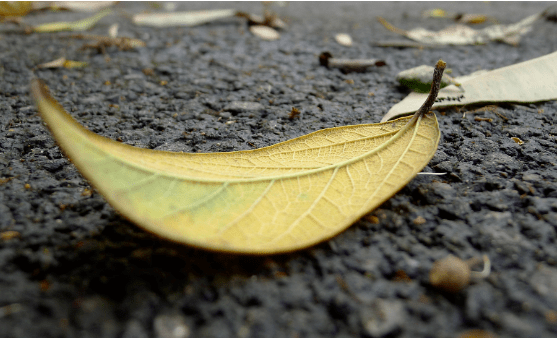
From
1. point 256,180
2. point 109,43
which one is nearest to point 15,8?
point 109,43

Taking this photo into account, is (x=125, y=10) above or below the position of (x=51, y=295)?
above

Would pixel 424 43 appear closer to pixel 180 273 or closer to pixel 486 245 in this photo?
pixel 486 245

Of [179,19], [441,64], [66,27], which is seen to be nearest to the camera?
[441,64]

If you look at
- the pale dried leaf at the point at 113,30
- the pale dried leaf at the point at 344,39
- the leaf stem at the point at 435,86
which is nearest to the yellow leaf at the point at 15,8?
the pale dried leaf at the point at 113,30

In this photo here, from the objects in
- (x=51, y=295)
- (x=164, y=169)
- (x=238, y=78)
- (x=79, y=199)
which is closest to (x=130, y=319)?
(x=51, y=295)

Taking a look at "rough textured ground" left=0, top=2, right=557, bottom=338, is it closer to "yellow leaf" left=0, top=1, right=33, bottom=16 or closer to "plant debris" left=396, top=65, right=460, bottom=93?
"plant debris" left=396, top=65, right=460, bottom=93

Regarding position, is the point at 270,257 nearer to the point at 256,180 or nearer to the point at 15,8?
the point at 256,180

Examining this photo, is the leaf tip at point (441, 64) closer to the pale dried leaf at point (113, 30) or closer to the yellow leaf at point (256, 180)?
the yellow leaf at point (256, 180)
